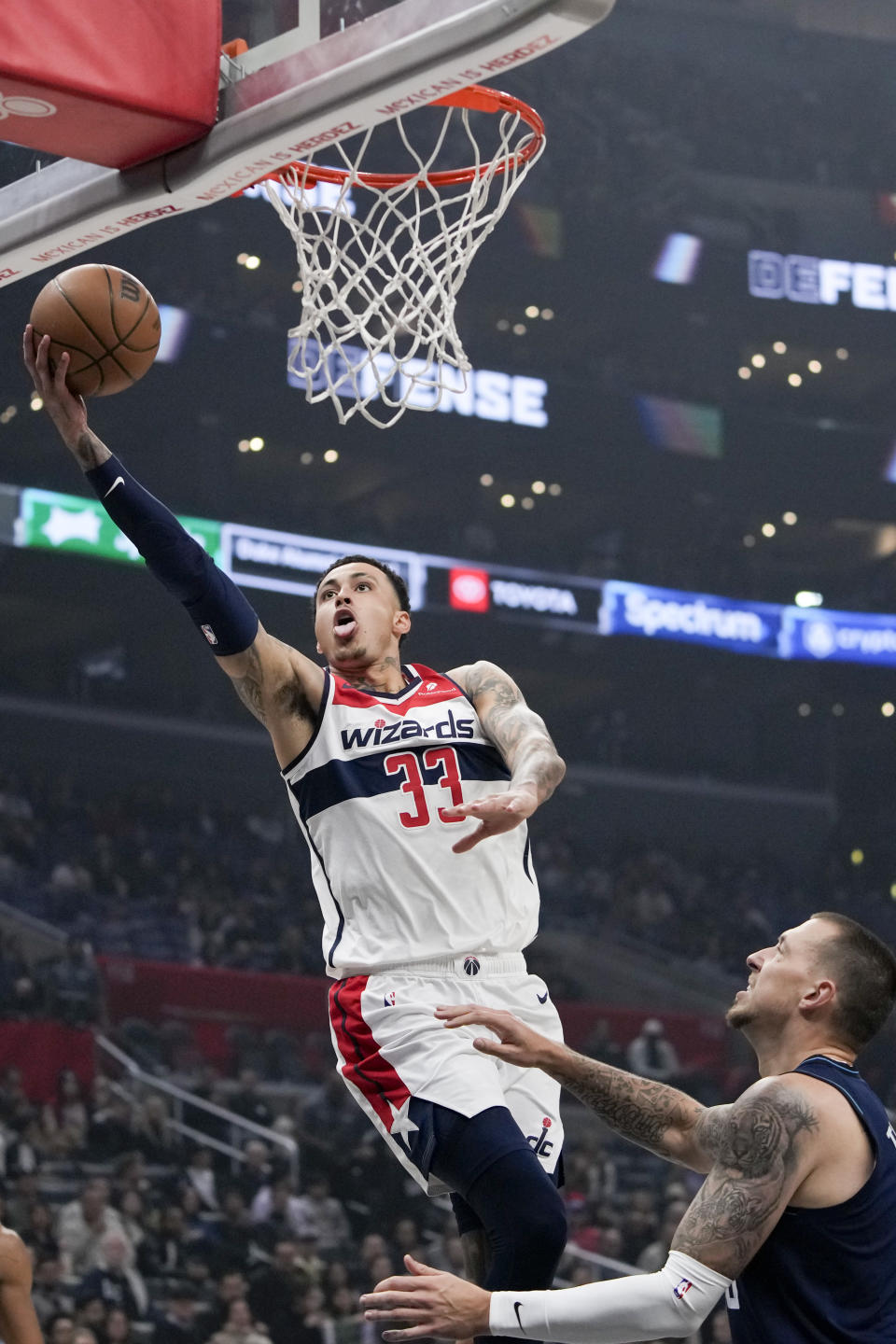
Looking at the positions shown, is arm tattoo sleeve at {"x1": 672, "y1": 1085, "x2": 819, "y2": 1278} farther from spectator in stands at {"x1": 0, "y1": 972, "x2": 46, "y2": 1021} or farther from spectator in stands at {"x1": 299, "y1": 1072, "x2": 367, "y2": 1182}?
spectator in stands at {"x1": 0, "y1": 972, "x2": 46, "y2": 1021}

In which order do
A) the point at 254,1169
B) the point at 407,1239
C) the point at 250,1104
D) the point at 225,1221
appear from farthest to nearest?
the point at 250,1104 → the point at 254,1169 → the point at 407,1239 → the point at 225,1221

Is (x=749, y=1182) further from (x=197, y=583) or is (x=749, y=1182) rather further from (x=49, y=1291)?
(x=49, y=1291)

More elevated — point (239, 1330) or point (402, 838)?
point (402, 838)

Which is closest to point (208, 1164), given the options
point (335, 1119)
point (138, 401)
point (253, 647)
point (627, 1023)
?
point (335, 1119)

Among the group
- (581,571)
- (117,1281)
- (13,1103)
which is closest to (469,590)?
(581,571)

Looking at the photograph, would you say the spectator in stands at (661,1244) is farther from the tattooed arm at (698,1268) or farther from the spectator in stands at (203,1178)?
the tattooed arm at (698,1268)

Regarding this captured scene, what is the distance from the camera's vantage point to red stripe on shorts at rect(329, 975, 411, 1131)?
12.4 feet

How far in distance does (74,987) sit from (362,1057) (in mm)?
10888

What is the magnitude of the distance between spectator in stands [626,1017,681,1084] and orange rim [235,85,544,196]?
11904mm

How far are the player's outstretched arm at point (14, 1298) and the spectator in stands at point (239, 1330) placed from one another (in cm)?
544

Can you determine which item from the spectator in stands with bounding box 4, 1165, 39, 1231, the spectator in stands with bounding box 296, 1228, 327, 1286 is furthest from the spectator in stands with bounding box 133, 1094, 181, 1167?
the spectator in stands with bounding box 296, 1228, 327, 1286

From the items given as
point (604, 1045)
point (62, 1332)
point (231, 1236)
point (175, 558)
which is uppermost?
point (175, 558)

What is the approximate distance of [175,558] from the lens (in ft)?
12.3

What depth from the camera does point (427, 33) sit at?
3600 millimetres
